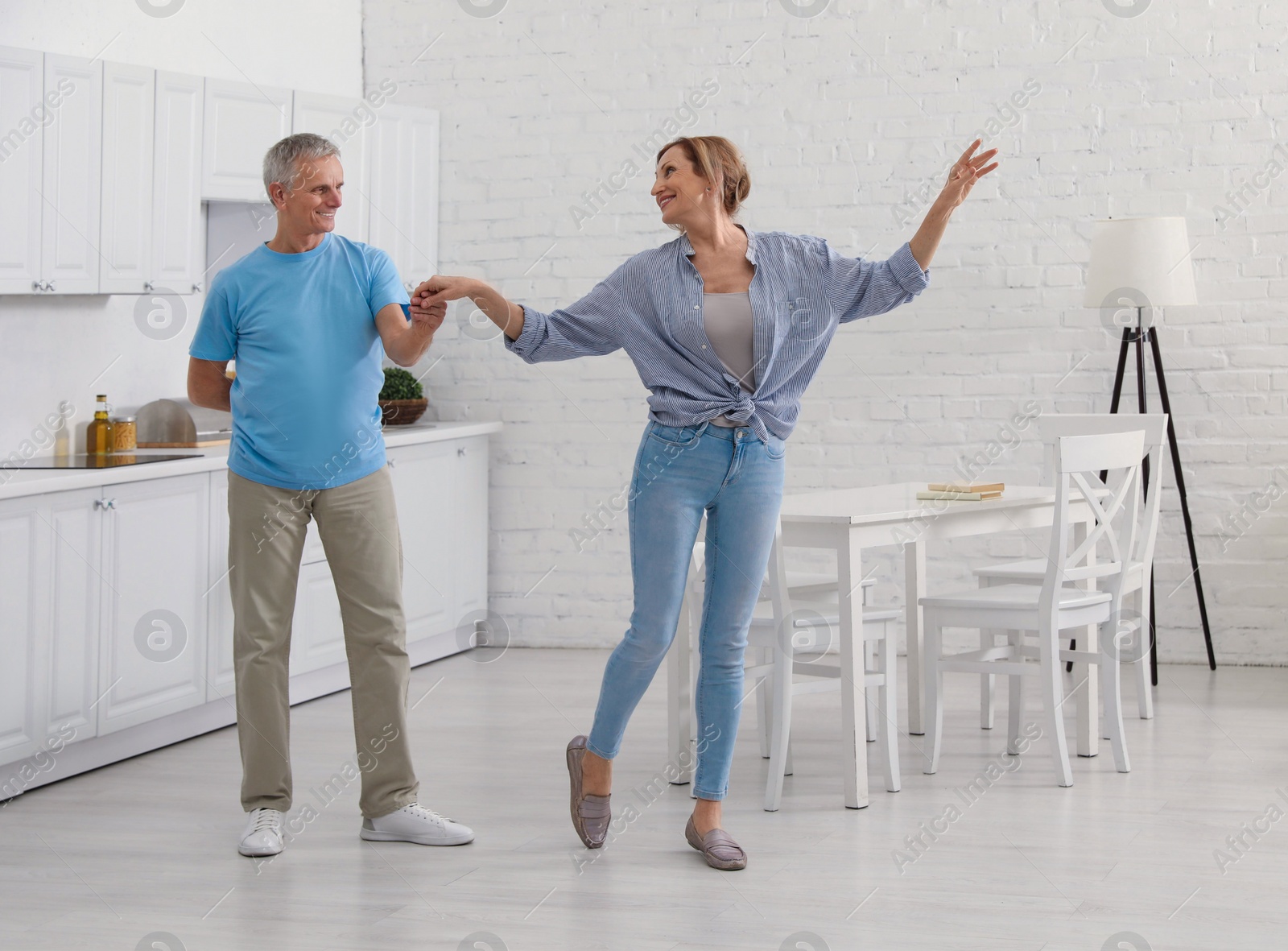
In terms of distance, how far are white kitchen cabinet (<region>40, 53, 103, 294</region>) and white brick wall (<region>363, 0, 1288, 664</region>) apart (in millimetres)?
1974

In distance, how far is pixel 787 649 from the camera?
11.5ft

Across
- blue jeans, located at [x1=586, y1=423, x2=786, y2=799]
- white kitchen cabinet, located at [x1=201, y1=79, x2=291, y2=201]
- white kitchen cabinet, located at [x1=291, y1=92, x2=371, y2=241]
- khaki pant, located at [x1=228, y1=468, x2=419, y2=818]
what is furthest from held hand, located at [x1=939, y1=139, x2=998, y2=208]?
white kitchen cabinet, located at [x1=291, y1=92, x2=371, y2=241]

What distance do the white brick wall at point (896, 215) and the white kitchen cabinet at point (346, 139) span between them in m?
0.58

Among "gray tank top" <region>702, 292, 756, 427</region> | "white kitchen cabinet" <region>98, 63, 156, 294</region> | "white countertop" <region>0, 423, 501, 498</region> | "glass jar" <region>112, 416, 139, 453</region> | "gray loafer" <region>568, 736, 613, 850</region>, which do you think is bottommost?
"gray loafer" <region>568, 736, 613, 850</region>

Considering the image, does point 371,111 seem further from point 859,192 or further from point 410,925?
point 410,925

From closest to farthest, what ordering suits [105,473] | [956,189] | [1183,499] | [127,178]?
1. [956,189]
2. [105,473]
3. [127,178]
4. [1183,499]

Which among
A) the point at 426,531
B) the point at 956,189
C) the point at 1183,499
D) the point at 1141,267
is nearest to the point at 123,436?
the point at 426,531

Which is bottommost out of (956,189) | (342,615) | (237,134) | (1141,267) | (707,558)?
(342,615)

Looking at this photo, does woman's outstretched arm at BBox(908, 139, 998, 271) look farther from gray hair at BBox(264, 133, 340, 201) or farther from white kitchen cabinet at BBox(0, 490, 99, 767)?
white kitchen cabinet at BBox(0, 490, 99, 767)

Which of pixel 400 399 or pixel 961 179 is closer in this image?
pixel 961 179

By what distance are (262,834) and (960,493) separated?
6.21 feet

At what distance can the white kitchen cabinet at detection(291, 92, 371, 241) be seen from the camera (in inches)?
197

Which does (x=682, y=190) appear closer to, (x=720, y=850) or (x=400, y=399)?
(x=720, y=850)

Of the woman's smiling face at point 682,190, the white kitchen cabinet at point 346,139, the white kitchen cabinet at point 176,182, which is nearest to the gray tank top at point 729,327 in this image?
the woman's smiling face at point 682,190
